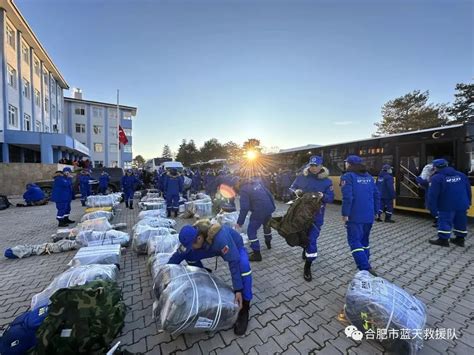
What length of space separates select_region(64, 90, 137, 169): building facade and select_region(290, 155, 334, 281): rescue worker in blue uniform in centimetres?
3891

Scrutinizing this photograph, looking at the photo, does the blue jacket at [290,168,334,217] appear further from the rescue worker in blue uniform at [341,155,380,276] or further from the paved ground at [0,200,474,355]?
the paved ground at [0,200,474,355]

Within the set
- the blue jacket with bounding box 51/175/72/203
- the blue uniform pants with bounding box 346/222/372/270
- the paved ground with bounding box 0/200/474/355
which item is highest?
the blue jacket with bounding box 51/175/72/203

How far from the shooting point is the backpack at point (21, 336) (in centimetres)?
196

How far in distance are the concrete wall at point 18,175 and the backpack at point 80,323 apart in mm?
19463

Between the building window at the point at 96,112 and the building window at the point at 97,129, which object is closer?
the building window at the point at 96,112

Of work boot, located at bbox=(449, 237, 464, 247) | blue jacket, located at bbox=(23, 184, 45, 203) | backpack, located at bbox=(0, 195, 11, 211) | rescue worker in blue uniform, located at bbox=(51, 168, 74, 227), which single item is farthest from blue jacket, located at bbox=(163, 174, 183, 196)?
backpack, located at bbox=(0, 195, 11, 211)

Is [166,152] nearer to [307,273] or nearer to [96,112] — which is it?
[96,112]

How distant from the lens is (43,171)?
671 inches

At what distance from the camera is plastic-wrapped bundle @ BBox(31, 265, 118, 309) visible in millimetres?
2621

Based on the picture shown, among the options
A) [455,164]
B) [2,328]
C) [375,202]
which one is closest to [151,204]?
[2,328]

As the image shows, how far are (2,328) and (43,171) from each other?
18.5m

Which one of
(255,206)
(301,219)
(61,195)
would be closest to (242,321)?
(301,219)

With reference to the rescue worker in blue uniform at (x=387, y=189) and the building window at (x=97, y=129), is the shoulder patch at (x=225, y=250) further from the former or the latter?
the building window at (x=97, y=129)

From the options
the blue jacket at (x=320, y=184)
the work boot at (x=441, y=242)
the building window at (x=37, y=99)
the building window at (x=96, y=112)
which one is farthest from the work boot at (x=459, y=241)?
the building window at (x=96, y=112)
